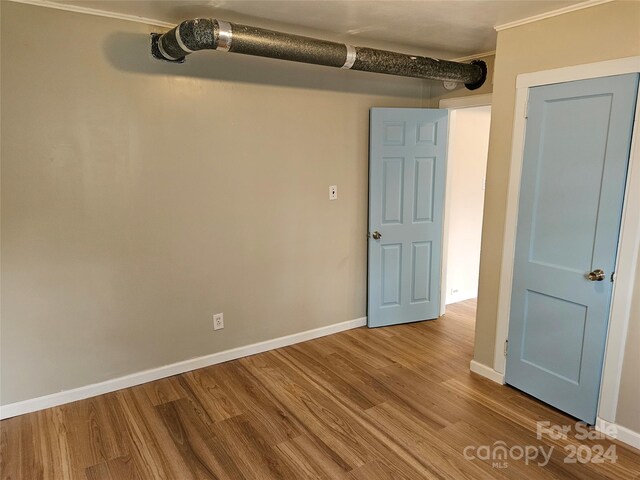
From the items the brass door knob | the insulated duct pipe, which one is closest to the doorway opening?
the insulated duct pipe

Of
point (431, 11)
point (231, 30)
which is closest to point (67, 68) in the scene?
point (231, 30)

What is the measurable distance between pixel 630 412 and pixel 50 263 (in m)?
3.47

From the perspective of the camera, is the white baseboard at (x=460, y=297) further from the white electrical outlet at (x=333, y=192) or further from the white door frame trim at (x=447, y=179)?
the white electrical outlet at (x=333, y=192)

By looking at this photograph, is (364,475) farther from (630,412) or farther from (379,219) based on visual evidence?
(379,219)

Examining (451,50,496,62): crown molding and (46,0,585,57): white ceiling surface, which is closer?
(46,0,585,57): white ceiling surface

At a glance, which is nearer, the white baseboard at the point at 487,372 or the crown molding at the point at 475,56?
the white baseboard at the point at 487,372

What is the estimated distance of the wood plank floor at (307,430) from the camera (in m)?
2.17

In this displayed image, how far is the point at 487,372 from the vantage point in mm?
3064

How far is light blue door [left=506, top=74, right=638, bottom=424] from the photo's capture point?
2281 millimetres

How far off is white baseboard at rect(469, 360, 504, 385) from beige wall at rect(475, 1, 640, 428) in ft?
0.13

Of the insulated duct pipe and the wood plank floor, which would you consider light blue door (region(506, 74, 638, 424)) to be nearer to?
the wood plank floor

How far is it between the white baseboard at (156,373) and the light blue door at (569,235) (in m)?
1.64

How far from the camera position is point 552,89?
250cm

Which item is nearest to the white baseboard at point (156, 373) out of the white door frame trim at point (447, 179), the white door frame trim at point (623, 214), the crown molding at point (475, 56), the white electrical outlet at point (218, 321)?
the white electrical outlet at point (218, 321)
